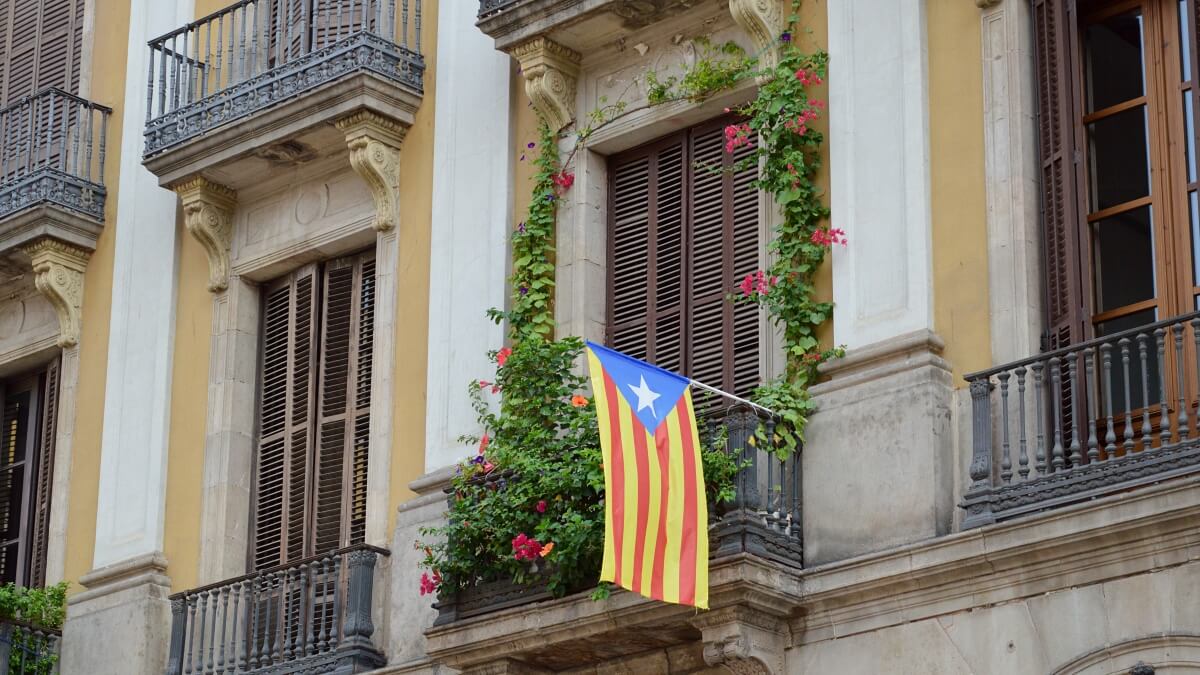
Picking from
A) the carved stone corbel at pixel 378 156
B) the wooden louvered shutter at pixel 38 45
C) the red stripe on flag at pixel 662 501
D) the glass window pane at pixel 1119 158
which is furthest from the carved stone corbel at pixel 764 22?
the wooden louvered shutter at pixel 38 45

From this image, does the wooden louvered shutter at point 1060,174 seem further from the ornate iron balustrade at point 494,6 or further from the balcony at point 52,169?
the balcony at point 52,169

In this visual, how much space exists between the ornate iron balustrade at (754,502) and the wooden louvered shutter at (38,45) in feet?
28.5

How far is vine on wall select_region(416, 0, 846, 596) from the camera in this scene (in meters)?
15.7

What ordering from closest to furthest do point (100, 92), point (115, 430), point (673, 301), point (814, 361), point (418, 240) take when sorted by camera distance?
point (814, 361), point (673, 301), point (418, 240), point (115, 430), point (100, 92)

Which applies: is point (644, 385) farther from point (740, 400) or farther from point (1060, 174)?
point (1060, 174)

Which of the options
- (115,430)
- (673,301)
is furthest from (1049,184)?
(115,430)

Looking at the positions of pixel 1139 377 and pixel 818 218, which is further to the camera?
pixel 818 218

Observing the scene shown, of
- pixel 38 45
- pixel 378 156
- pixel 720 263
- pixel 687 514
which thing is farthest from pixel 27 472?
pixel 687 514

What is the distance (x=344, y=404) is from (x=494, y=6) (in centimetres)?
322

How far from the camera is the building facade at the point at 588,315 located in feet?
48.0

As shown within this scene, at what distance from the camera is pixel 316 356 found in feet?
65.0

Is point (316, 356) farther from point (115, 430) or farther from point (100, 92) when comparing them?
point (100, 92)

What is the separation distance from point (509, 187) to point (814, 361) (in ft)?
11.1

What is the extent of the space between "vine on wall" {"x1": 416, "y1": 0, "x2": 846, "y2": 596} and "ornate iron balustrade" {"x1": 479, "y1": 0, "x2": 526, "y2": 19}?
1184mm
